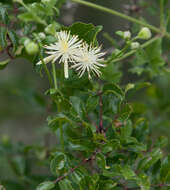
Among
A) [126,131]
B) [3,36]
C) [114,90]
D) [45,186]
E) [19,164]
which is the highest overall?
[3,36]

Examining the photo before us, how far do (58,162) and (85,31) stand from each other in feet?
1.01

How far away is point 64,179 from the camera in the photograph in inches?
31.3

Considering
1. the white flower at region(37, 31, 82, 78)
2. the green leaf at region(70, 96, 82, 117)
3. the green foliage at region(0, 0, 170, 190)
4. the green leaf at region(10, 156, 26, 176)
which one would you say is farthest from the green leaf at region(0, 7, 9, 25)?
the green leaf at region(10, 156, 26, 176)

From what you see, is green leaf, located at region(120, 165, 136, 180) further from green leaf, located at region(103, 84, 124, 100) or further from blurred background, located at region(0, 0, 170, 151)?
blurred background, located at region(0, 0, 170, 151)

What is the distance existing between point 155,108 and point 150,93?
0.23 feet

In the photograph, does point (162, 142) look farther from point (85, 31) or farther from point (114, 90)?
point (85, 31)

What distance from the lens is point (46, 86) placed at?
228cm

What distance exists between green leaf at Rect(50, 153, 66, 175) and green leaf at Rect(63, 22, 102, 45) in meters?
0.27

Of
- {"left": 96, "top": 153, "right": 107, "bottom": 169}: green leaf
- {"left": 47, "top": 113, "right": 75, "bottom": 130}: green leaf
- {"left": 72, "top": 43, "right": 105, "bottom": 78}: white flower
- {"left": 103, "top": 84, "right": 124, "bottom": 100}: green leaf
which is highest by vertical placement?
{"left": 72, "top": 43, "right": 105, "bottom": 78}: white flower

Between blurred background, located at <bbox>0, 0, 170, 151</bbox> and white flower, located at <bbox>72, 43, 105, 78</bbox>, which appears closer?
white flower, located at <bbox>72, 43, 105, 78</bbox>

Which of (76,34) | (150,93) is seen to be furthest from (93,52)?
(150,93)

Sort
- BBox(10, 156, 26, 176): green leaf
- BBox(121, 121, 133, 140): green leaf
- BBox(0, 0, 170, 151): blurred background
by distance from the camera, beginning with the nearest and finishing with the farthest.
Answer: BBox(121, 121, 133, 140): green leaf
BBox(10, 156, 26, 176): green leaf
BBox(0, 0, 170, 151): blurred background

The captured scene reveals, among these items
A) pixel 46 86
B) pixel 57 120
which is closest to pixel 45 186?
pixel 57 120

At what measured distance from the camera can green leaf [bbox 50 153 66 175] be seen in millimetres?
795
